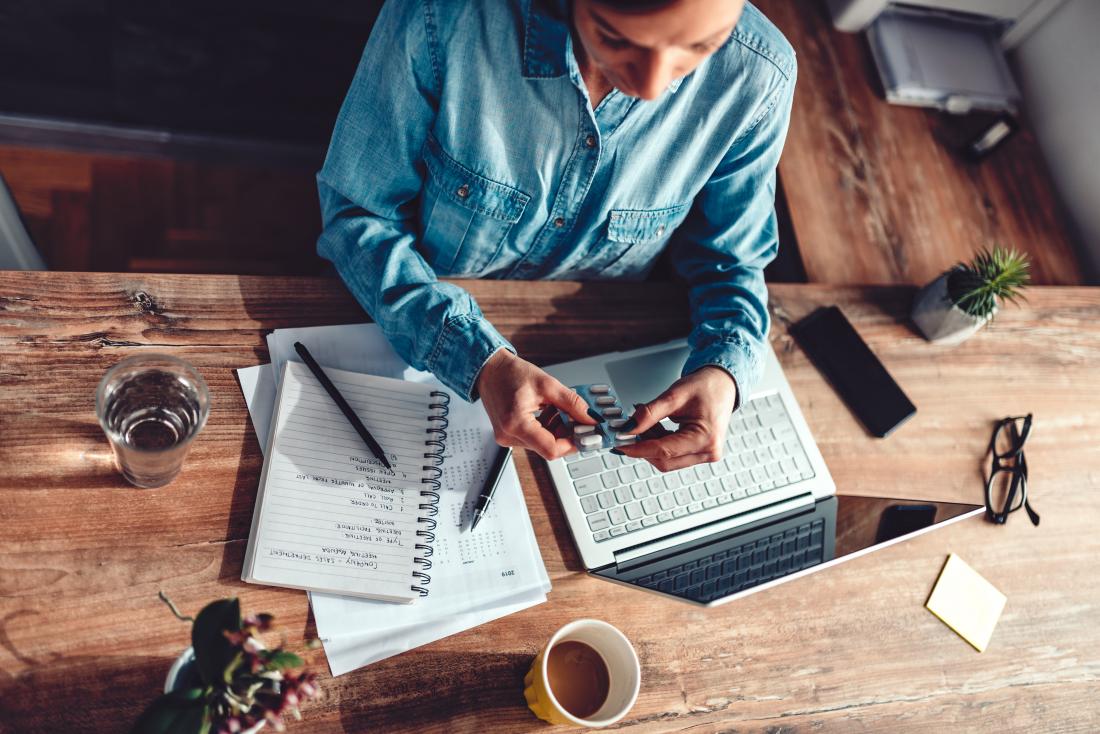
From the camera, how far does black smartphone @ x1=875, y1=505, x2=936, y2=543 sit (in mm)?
1006

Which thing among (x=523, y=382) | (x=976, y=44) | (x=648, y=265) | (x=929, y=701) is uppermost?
(x=976, y=44)

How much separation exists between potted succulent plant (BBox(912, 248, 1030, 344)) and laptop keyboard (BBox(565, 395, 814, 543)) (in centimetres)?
32

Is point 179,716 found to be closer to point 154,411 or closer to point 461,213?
point 154,411

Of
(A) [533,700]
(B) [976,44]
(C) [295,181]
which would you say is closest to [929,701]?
(A) [533,700]

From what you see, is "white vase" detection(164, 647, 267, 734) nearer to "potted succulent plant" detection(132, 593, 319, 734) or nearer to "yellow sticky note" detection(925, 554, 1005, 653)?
"potted succulent plant" detection(132, 593, 319, 734)

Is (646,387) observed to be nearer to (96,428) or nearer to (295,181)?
(96,428)

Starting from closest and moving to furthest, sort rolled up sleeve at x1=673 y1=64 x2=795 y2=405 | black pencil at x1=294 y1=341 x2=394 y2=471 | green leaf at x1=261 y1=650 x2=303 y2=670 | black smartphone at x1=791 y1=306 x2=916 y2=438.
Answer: green leaf at x1=261 y1=650 x2=303 y2=670
black pencil at x1=294 y1=341 x2=394 y2=471
rolled up sleeve at x1=673 y1=64 x2=795 y2=405
black smartphone at x1=791 y1=306 x2=916 y2=438

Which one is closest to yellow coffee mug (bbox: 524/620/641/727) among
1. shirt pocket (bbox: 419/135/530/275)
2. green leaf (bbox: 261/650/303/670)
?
green leaf (bbox: 261/650/303/670)

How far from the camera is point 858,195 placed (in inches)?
53.0

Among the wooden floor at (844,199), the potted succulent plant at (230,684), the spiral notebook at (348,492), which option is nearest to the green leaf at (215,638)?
the potted succulent plant at (230,684)

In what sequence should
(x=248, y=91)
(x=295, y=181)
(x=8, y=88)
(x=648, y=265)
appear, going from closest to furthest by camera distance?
(x=648, y=265)
(x=8, y=88)
(x=248, y=91)
(x=295, y=181)

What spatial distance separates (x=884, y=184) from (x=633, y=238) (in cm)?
60

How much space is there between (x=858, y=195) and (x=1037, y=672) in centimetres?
80

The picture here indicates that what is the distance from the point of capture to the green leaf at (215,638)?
59 centimetres
